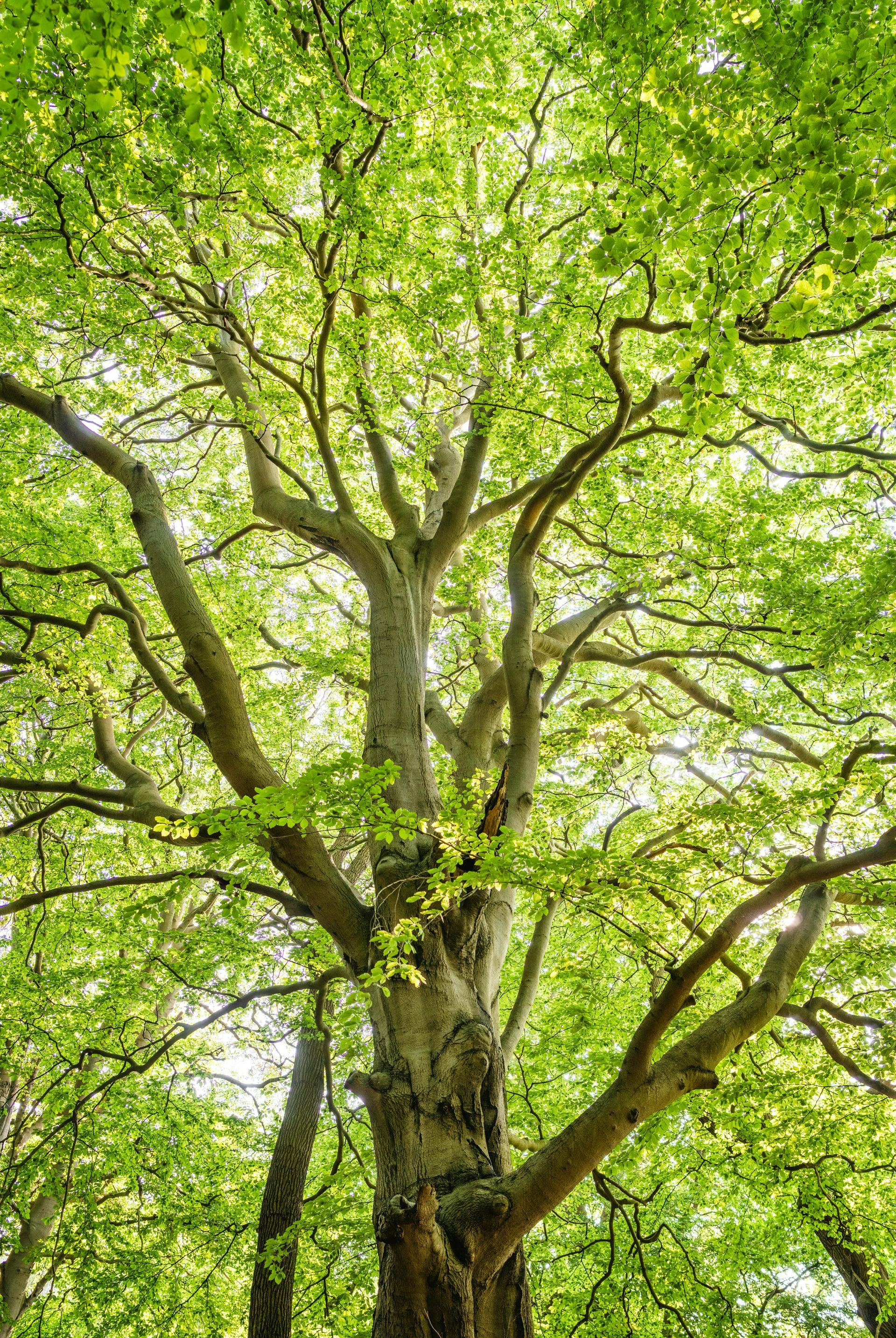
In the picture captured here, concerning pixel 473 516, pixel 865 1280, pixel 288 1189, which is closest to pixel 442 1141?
pixel 288 1189

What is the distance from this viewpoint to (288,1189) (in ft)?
20.7

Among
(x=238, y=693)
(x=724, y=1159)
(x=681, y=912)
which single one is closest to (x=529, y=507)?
(x=238, y=693)

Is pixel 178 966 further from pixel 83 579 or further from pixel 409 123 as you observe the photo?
pixel 409 123

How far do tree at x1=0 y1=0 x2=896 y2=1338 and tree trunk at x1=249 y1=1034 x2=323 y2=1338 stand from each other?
1.66 metres

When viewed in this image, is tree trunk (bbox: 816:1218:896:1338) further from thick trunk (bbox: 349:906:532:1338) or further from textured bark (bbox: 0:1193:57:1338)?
textured bark (bbox: 0:1193:57:1338)

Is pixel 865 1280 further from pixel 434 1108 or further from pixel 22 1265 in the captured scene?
pixel 22 1265

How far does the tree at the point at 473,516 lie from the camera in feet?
9.95

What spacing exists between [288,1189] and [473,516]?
6.23 metres

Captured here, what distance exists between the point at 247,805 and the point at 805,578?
5843mm

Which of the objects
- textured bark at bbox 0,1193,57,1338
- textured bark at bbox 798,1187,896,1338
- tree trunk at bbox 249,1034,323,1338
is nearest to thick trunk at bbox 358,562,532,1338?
tree trunk at bbox 249,1034,323,1338

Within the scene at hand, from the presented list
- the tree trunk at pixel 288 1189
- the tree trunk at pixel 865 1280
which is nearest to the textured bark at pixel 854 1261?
the tree trunk at pixel 865 1280

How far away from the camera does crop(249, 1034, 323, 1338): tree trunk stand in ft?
18.5

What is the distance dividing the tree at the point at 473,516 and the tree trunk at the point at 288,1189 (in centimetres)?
166

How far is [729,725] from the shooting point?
7586mm
